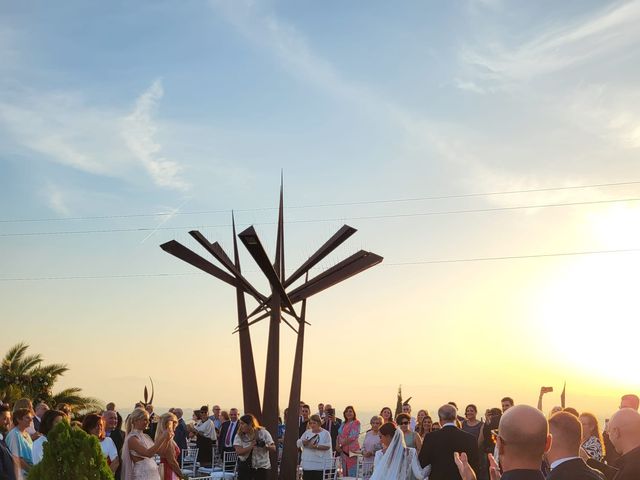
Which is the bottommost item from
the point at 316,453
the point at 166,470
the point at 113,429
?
the point at 166,470

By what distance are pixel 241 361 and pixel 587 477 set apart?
1513 centimetres

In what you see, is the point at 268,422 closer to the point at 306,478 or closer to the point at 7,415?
the point at 306,478

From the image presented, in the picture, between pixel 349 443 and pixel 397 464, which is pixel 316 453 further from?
pixel 397 464

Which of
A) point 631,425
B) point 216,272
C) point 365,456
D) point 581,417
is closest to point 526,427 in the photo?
point 631,425

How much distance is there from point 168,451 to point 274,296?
28.9 ft

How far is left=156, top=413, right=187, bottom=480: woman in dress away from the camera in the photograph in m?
9.65

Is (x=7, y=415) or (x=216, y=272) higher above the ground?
(x=216, y=272)

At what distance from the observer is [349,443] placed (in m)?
15.4

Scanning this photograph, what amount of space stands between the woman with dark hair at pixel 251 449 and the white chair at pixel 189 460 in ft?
11.8

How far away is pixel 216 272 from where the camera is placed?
18.7 meters

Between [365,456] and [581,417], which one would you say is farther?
[365,456]

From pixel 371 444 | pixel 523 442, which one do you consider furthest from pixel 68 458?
pixel 371 444

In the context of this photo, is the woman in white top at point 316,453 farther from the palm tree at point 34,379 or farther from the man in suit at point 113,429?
the palm tree at point 34,379

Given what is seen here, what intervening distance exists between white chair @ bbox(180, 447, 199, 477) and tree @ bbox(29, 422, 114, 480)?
936cm
